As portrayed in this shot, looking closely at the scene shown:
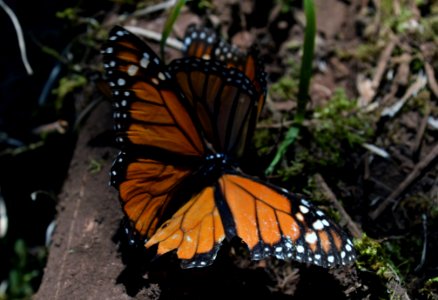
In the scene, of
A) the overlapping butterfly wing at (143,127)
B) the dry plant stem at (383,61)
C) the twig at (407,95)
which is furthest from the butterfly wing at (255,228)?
the dry plant stem at (383,61)

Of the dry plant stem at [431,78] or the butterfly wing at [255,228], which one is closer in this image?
the butterfly wing at [255,228]

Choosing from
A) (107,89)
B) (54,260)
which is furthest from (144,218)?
(107,89)

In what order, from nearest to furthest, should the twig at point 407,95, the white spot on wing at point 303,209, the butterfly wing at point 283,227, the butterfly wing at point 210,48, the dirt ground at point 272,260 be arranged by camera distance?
1. the butterfly wing at point 283,227
2. the white spot on wing at point 303,209
3. the dirt ground at point 272,260
4. the butterfly wing at point 210,48
5. the twig at point 407,95

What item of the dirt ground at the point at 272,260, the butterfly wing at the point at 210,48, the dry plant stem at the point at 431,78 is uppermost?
the dry plant stem at the point at 431,78

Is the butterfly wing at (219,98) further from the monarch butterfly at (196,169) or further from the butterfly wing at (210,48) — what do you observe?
the butterfly wing at (210,48)

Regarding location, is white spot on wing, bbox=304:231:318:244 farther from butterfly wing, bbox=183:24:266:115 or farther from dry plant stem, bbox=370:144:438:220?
butterfly wing, bbox=183:24:266:115

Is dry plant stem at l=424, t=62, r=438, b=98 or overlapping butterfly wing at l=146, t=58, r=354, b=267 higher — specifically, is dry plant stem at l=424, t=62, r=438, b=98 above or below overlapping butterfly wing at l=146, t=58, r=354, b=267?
above

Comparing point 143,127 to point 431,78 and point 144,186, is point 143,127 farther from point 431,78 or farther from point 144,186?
point 431,78

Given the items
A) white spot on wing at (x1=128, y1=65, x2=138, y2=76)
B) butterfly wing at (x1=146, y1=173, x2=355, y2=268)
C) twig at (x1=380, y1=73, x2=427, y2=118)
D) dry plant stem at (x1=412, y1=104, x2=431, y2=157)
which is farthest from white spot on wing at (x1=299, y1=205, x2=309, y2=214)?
twig at (x1=380, y1=73, x2=427, y2=118)
